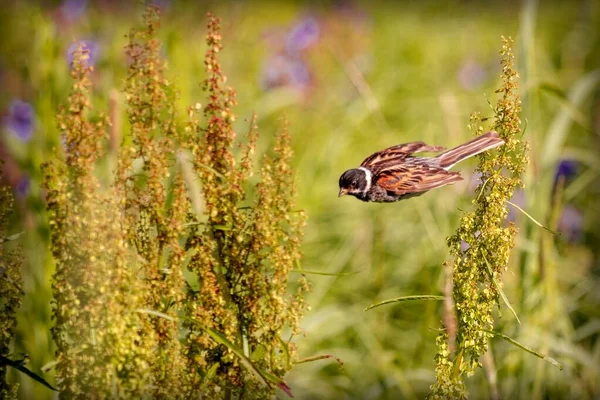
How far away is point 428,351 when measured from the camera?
390 centimetres

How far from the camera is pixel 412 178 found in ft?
6.52

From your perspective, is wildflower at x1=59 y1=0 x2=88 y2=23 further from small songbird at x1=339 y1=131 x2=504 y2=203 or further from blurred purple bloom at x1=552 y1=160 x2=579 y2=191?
small songbird at x1=339 y1=131 x2=504 y2=203

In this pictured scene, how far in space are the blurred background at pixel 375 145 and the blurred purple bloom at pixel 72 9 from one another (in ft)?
0.05

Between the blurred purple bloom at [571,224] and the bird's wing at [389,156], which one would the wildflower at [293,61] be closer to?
the blurred purple bloom at [571,224]

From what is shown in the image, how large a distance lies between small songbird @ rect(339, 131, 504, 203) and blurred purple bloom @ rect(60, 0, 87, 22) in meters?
3.10

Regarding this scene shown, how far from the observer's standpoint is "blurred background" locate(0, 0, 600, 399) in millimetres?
3107

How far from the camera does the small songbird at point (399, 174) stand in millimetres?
1893

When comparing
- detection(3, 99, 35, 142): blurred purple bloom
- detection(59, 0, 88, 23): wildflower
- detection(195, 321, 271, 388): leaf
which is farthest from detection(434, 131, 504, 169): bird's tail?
detection(59, 0, 88, 23): wildflower

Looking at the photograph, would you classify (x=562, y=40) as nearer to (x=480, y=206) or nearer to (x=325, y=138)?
(x=325, y=138)

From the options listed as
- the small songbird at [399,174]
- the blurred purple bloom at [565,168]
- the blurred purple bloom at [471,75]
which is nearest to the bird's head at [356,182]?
the small songbird at [399,174]

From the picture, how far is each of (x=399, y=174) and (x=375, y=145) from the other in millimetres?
2993

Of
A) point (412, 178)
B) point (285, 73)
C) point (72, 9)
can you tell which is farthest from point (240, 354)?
point (285, 73)

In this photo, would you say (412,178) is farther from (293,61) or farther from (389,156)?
(293,61)

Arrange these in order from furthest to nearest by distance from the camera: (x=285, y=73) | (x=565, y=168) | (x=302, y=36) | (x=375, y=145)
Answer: (x=302, y=36)
(x=285, y=73)
(x=375, y=145)
(x=565, y=168)
